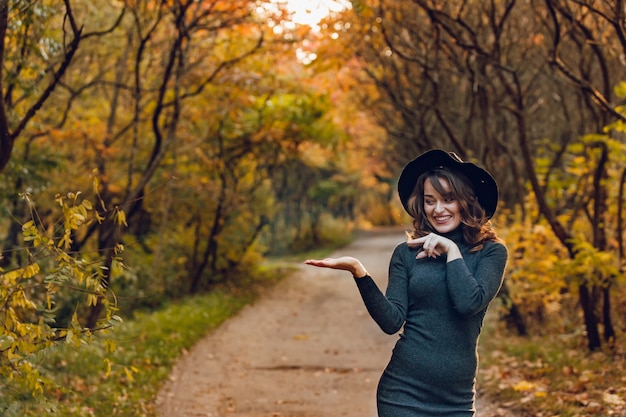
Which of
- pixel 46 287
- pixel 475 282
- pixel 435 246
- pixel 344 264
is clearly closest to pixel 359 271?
pixel 344 264

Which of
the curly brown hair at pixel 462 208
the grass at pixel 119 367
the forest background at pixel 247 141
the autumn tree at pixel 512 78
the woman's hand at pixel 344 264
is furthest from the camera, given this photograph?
the autumn tree at pixel 512 78

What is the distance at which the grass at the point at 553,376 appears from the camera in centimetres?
664

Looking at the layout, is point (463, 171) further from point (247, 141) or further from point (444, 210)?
point (247, 141)

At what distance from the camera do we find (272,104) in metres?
15.9

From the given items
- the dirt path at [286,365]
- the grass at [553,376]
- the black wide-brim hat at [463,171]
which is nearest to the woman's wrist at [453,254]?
the black wide-brim hat at [463,171]

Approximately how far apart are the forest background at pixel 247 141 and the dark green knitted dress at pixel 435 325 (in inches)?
54.8

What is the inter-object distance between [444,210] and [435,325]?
0.50 m

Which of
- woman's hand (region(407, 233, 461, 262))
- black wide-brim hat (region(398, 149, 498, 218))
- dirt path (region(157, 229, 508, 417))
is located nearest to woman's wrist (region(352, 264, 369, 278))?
woman's hand (region(407, 233, 461, 262))

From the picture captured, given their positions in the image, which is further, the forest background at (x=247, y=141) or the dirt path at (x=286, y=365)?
the dirt path at (x=286, y=365)

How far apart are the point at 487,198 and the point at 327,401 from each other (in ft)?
17.1

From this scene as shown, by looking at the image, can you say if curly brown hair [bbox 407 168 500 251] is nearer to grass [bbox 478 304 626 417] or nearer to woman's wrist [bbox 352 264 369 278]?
woman's wrist [bbox 352 264 369 278]

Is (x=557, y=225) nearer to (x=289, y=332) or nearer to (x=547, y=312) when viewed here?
(x=547, y=312)

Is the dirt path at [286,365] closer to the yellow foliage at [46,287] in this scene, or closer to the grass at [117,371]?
the grass at [117,371]

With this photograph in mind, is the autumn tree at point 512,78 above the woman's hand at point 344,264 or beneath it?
above
